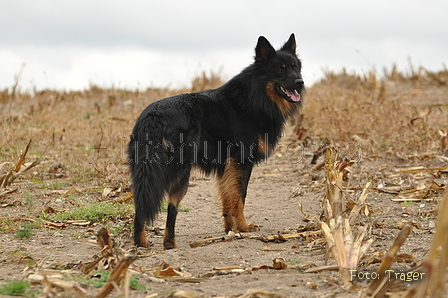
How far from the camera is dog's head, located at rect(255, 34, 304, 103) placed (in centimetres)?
537

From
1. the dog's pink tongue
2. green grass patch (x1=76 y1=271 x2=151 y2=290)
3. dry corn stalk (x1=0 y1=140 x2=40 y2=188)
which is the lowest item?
green grass patch (x1=76 y1=271 x2=151 y2=290)

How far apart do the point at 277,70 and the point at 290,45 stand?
734 millimetres

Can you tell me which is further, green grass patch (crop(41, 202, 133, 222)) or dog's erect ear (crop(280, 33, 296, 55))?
dog's erect ear (crop(280, 33, 296, 55))

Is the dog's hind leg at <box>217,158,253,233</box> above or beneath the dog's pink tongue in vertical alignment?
beneath

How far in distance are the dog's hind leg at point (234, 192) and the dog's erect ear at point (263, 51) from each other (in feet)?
4.27

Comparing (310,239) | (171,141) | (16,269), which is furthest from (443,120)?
(16,269)

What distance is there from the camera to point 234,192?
17.0 feet

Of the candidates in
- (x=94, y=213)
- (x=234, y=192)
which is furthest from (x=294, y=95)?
(x=94, y=213)

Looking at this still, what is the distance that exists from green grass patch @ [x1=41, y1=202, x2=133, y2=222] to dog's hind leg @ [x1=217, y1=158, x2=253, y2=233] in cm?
122

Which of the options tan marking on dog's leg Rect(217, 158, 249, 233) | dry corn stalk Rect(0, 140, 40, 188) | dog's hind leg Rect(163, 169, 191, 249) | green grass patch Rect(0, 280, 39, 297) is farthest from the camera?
dry corn stalk Rect(0, 140, 40, 188)

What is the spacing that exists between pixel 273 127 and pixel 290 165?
10.9ft

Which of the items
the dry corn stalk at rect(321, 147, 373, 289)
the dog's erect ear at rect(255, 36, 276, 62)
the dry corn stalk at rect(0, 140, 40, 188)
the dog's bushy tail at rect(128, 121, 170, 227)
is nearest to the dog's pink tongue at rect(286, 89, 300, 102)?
the dog's erect ear at rect(255, 36, 276, 62)

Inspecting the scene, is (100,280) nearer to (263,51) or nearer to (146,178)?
(146,178)

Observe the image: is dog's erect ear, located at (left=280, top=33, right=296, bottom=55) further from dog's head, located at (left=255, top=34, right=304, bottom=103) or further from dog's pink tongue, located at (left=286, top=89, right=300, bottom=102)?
dog's pink tongue, located at (left=286, top=89, right=300, bottom=102)
